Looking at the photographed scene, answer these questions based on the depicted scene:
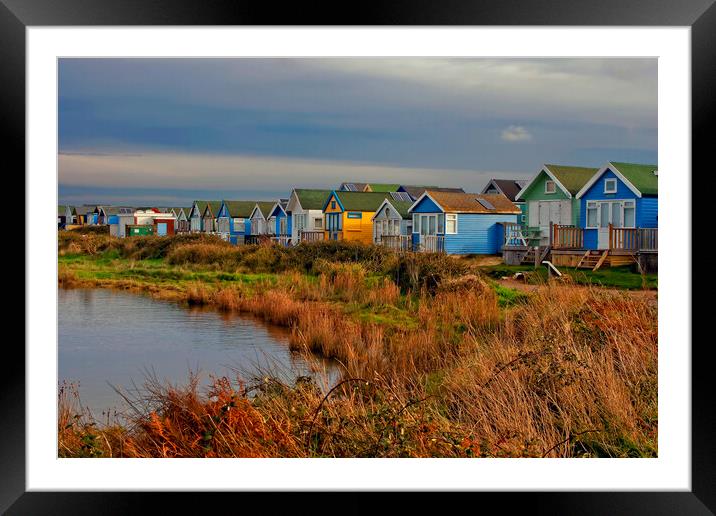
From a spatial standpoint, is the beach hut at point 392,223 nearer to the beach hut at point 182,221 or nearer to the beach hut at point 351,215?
the beach hut at point 351,215

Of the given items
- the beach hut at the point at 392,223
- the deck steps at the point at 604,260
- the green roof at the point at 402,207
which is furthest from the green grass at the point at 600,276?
the green roof at the point at 402,207

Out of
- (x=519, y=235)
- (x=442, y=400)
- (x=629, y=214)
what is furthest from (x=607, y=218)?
(x=442, y=400)

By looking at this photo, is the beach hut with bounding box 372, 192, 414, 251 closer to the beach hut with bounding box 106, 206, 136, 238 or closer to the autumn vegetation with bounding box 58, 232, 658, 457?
the autumn vegetation with bounding box 58, 232, 658, 457

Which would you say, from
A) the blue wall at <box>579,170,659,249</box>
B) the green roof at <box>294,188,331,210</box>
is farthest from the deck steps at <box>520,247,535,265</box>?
the green roof at <box>294,188,331,210</box>

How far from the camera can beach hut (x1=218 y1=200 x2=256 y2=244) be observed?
84.9 ft

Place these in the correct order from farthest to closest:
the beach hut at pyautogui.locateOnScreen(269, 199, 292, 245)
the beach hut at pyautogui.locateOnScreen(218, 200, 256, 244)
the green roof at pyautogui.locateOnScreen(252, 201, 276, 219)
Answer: the beach hut at pyautogui.locateOnScreen(218, 200, 256, 244), the green roof at pyautogui.locateOnScreen(252, 201, 276, 219), the beach hut at pyautogui.locateOnScreen(269, 199, 292, 245)

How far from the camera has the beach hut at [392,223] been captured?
1870 cm

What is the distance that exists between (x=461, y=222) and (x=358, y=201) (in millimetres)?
3962

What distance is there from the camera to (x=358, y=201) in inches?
814

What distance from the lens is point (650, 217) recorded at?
14.5 metres

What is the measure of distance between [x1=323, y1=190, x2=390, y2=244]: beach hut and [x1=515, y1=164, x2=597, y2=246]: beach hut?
5.02m

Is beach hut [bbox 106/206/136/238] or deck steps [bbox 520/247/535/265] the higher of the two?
beach hut [bbox 106/206/136/238]
